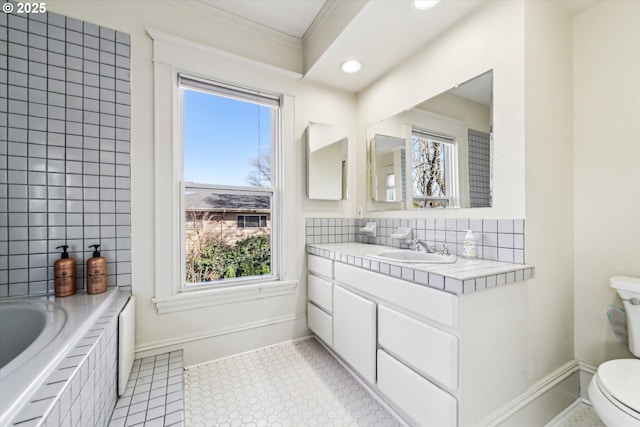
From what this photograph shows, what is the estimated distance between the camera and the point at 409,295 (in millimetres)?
1240

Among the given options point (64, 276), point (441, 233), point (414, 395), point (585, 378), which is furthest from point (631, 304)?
point (64, 276)

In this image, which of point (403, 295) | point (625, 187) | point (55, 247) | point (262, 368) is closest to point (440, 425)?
point (403, 295)

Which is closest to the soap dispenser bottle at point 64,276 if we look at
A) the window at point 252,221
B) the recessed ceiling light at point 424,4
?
the window at point 252,221

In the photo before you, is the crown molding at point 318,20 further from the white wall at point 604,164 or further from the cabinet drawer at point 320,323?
the cabinet drawer at point 320,323

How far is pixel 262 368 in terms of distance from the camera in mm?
1814

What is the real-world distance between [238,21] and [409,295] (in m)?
2.25

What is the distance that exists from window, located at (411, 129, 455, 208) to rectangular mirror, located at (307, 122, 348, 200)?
2.18ft

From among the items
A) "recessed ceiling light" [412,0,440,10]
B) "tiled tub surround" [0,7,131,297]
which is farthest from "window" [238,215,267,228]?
"recessed ceiling light" [412,0,440,10]

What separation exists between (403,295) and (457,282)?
30cm

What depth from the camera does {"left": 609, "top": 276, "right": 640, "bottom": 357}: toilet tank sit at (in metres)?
1.27

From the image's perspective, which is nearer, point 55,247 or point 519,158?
point 519,158

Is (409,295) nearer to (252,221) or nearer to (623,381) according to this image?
(623,381)

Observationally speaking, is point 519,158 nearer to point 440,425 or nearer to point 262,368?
point 440,425

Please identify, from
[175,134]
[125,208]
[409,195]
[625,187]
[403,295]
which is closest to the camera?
[403,295]
